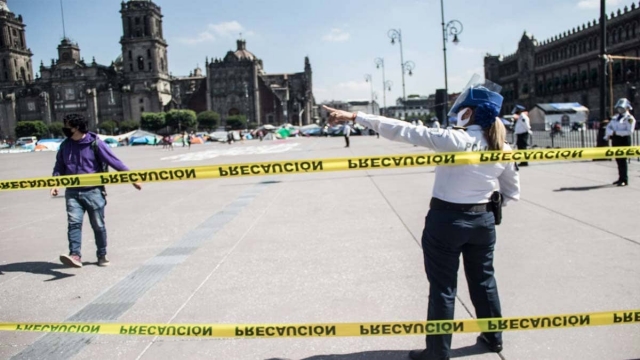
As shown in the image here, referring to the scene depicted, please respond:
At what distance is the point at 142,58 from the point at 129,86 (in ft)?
22.9

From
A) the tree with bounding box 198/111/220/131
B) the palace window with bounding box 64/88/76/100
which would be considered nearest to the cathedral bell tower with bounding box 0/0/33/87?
the palace window with bounding box 64/88/76/100

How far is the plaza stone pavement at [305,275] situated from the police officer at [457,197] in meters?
0.58

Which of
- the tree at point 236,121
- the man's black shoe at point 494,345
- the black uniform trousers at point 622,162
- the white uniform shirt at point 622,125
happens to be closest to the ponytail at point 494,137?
the man's black shoe at point 494,345

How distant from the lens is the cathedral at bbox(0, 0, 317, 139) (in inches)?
4013

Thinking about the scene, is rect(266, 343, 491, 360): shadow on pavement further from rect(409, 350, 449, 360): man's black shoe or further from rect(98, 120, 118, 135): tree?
rect(98, 120, 118, 135): tree

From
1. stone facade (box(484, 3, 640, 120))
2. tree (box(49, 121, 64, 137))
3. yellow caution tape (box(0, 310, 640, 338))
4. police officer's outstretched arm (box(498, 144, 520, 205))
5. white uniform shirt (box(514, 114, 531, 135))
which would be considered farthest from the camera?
tree (box(49, 121, 64, 137))

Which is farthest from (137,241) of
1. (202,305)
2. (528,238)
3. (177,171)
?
(528,238)

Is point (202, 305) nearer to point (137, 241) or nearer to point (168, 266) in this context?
point (168, 266)

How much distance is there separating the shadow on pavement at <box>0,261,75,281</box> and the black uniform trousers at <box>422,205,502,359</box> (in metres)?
4.33

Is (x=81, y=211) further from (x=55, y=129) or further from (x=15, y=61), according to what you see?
(x=15, y=61)

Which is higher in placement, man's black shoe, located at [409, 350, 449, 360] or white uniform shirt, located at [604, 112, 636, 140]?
white uniform shirt, located at [604, 112, 636, 140]

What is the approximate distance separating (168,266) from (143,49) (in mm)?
106104

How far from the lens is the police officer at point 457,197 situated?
297 centimetres

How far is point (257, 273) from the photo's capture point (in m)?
5.28
